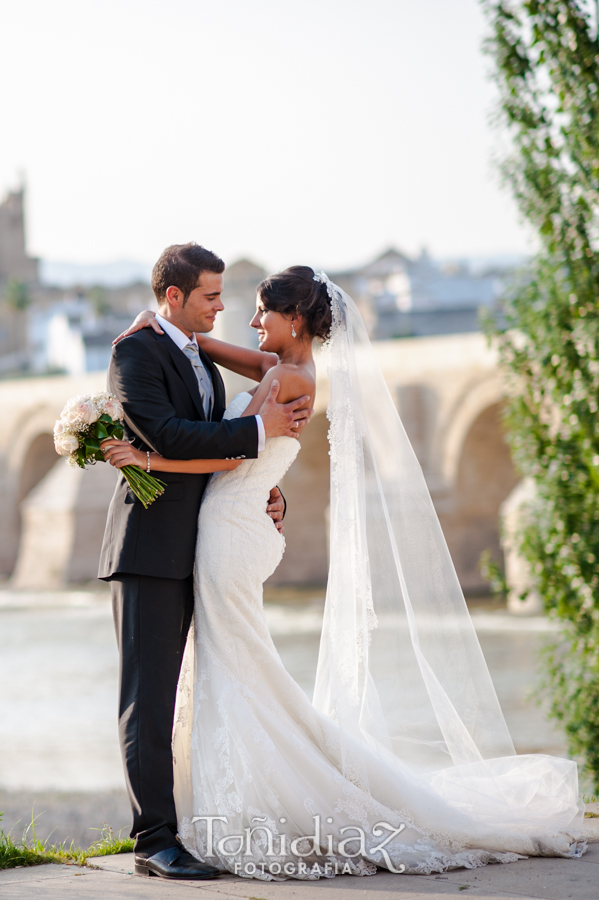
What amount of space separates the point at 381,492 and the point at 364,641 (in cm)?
52

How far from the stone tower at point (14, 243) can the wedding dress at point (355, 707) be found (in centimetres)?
7393

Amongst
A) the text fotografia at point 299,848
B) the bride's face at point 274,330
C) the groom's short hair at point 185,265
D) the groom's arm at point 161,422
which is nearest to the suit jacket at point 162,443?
the groom's arm at point 161,422

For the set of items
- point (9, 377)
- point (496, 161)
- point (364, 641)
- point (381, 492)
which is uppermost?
point (9, 377)

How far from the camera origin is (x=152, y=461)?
3127 mm

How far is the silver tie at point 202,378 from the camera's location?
334cm

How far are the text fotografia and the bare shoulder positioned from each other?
4.21 feet

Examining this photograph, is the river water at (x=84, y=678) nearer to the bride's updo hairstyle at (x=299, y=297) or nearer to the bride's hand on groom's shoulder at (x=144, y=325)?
the bride's updo hairstyle at (x=299, y=297)

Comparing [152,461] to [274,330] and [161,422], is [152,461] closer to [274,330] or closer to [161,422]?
[161,422]

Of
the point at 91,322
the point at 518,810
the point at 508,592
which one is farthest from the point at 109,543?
the point at 91,322

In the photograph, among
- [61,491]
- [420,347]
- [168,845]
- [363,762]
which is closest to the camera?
[168,845]

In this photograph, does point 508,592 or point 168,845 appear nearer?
point 168,845

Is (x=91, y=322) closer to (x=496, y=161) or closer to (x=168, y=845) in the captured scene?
(x=496, y=161)

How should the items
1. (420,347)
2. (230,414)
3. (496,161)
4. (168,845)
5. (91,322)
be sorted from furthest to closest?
(91,322)
(420,347)
(496,161)
(230,414)
(168,845)

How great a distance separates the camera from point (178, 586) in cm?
313
